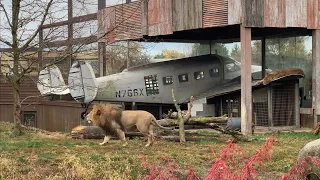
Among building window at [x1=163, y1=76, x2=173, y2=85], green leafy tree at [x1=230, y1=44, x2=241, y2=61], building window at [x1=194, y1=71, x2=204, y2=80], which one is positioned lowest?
building window at [x1=163, y1=76, x2=173, y2=85]

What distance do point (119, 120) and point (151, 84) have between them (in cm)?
1368

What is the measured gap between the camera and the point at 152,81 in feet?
86.2

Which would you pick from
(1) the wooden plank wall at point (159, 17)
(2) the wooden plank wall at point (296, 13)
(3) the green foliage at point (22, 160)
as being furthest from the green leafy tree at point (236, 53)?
(3) the green foliage at point (22, 160)

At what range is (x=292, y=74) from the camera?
22.7 metres

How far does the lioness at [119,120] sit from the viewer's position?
40.9ft

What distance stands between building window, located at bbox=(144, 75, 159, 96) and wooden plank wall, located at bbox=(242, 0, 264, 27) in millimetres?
8039

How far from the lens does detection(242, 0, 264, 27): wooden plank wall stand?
64.6ft

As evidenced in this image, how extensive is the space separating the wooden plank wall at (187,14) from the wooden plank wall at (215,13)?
0.91 feet

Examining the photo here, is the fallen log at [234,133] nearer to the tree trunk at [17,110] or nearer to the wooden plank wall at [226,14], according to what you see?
the tree trunk at [17,110]

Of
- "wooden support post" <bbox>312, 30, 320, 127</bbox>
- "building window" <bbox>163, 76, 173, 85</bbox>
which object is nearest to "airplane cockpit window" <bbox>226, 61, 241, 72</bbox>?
"building window" <bbox>163, 76, 173, 85</bbox>

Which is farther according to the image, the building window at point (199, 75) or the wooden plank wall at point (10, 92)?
the wooden plank wall at point (10, 92)

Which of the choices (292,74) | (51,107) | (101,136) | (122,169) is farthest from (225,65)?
(122,169)

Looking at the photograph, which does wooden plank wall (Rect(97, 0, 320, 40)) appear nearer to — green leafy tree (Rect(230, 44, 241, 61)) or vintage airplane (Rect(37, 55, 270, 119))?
vintage airplane (Rect(37, 55, 270, 119))

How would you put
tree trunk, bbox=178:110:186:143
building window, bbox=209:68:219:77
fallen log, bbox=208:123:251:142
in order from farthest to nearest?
building window, bbox=209:68:219:77, fallen log, bbox=208:123:251:142, tree trunk, bbox=178:110:186:143
